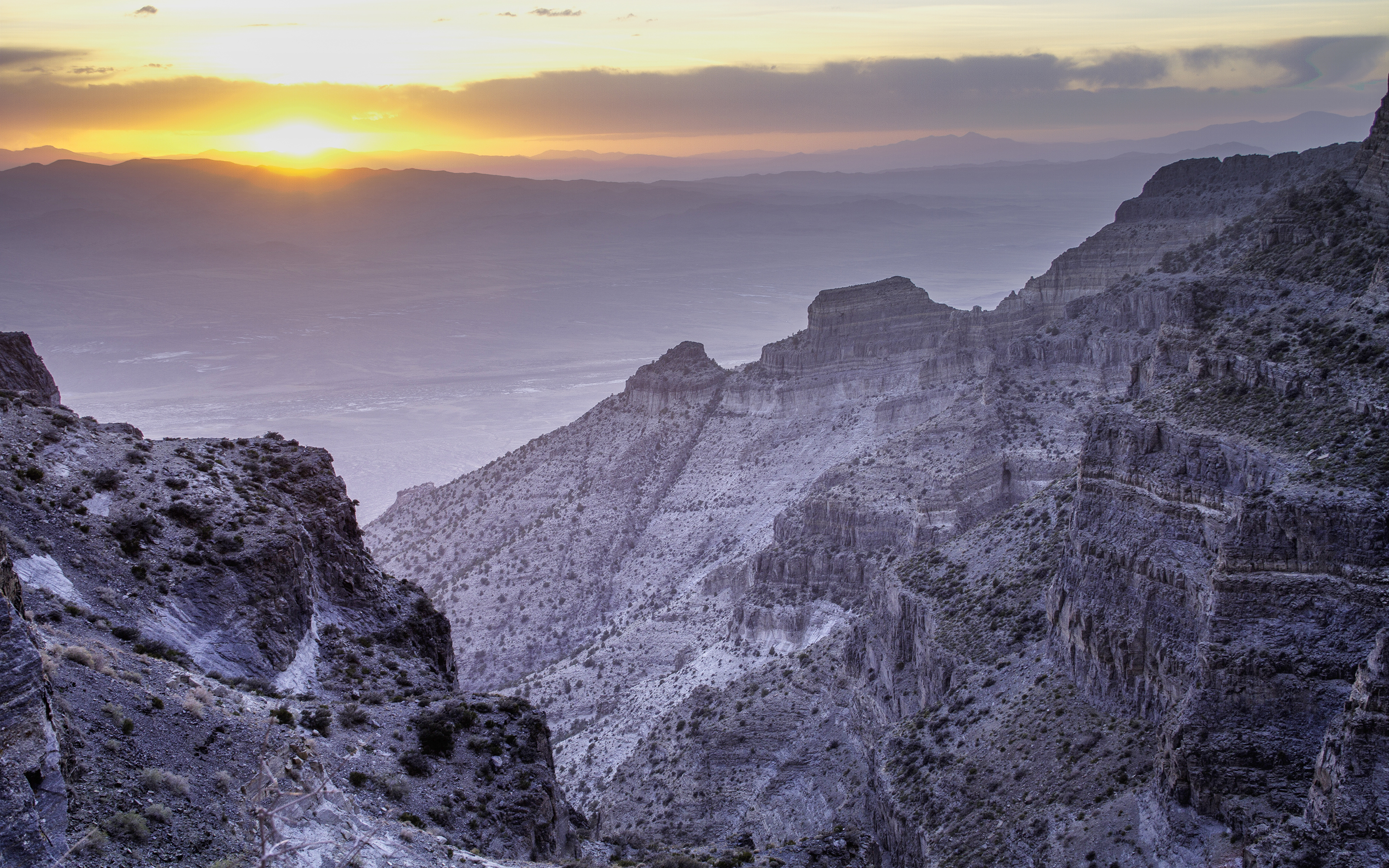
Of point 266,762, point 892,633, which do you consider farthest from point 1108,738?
point 266,762

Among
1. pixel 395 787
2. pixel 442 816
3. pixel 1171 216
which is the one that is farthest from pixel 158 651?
pixel 1171 216

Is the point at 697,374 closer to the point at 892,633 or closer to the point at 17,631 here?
the point at 892,633

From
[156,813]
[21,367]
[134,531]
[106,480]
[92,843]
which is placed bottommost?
[156,813]

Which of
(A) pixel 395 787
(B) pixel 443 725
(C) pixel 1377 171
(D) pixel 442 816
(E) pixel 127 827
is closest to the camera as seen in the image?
(E) pixel 127 827

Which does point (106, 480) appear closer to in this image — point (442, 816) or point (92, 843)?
point (442, 816)

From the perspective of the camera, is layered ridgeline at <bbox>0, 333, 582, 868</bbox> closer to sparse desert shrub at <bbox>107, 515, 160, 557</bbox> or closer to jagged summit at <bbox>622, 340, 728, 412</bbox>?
sparse desert shrub at <bbox>107, 515, 160, 557</bbox>
